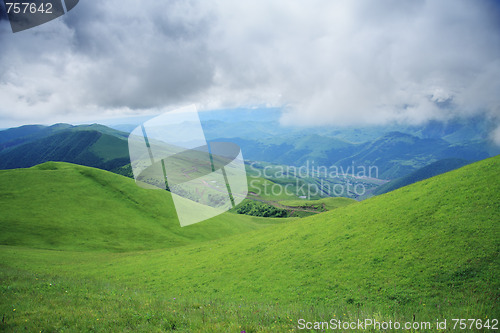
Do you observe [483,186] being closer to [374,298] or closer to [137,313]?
[374,298]

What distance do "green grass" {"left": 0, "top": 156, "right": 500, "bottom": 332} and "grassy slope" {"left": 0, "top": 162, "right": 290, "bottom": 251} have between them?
14.7 meters

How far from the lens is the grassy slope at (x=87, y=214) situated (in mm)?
45803

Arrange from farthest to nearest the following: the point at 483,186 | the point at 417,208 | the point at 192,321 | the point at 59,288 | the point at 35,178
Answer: the point at 35,178
the point at 417,208
the point at 483,186
the point at 59,288
the point at 192,321

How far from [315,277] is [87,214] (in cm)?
5780

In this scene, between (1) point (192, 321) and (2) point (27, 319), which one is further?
(1) point (192, 321)

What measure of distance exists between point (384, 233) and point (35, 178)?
85713mm

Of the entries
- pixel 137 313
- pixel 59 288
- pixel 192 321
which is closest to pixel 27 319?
pixel 137 313

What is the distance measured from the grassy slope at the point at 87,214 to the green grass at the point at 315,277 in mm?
14706

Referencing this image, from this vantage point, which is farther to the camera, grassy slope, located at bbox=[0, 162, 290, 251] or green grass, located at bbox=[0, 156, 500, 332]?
grassy slope, located at bbox=[0, 162, 290, 251]

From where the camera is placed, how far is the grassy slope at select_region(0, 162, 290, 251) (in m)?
45.8

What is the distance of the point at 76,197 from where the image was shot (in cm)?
6009

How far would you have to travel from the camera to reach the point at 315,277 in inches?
769

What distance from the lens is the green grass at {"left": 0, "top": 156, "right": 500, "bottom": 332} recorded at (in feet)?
30.0

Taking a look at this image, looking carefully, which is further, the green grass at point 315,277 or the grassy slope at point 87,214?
the grassy slope at point 87,214
